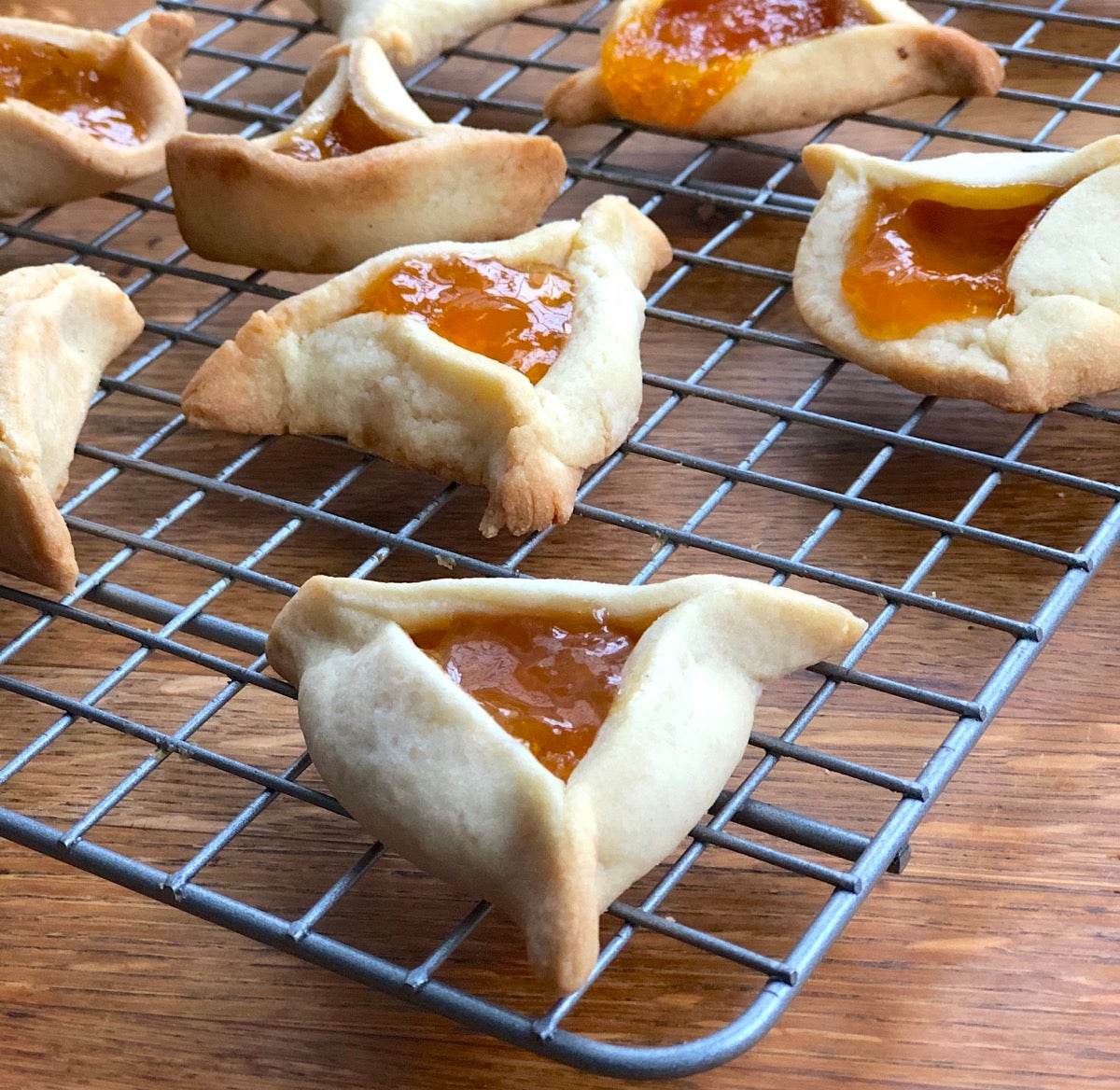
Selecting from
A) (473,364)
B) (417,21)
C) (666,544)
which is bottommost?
(666,544)

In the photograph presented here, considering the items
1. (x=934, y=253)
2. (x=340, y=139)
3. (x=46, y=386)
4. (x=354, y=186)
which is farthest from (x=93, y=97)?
(x=934, y=253)

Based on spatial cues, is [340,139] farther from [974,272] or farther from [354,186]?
[974,272]

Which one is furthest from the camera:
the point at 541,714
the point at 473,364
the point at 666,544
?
the point at 473,364

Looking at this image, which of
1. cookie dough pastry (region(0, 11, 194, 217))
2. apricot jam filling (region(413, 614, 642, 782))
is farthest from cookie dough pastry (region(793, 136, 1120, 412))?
cookie dough pastry (region(0, 11, 194, 217))

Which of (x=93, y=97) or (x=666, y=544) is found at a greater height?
(x=93, y=97)

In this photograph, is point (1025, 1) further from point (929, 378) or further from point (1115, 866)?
point (1115, 866)

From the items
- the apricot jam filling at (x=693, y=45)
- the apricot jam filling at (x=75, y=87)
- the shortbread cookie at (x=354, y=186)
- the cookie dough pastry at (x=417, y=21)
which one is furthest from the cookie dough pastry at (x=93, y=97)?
the apricot jam filling at (x=693, y=45)

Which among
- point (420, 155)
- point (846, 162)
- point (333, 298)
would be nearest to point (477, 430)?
point (333, 298)

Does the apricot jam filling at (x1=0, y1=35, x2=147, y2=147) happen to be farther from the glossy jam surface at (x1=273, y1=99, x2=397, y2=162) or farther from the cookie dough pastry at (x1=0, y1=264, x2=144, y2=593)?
the cookie dough pastry at (x1=0, y1=264, x2=144, y2=593)
